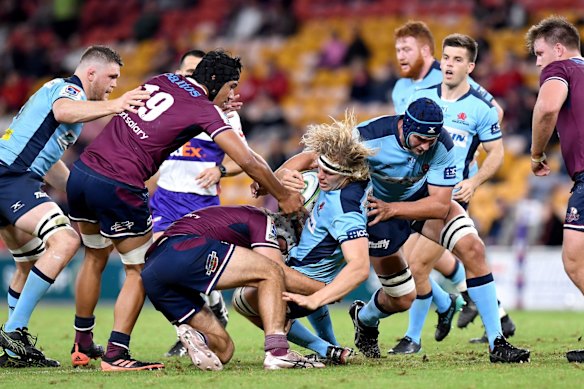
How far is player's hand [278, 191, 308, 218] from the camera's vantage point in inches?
298

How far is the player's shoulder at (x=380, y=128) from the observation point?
7.68 meters

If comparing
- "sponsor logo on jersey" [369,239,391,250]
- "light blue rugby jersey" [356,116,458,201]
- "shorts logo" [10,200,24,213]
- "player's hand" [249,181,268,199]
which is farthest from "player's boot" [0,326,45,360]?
"light blue rugby jersey" [356,116,458,201]

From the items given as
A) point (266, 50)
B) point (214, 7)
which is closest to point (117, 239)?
point (266, 50)

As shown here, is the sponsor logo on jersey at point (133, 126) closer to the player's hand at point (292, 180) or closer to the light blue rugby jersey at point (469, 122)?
the player's hand at point (292, 180)

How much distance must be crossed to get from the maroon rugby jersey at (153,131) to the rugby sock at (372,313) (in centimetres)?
220

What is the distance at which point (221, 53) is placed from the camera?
7883mm

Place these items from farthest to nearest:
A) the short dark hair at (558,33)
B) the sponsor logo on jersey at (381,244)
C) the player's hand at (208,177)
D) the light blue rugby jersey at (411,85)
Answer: the light blue rugby jersey at (411,85)
the player's hand at (208,177)
the sponsor logo on jersey at (381,244)
the short dark hair at (558,33)

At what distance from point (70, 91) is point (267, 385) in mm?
3238

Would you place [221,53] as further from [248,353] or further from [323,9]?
[323,9]

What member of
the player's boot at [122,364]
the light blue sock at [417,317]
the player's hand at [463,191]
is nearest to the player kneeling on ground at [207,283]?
the player's boot at [122,364]

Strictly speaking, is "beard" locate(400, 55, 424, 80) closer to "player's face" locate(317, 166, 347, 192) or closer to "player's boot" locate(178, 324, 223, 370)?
"player's face" locate(317, 166, 347, 192)

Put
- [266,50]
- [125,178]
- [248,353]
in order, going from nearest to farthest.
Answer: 1. [125,178]
2. [248,353]
3. [266,50]

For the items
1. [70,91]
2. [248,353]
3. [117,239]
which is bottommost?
[248,353]

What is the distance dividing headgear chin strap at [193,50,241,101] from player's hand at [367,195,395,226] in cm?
152
